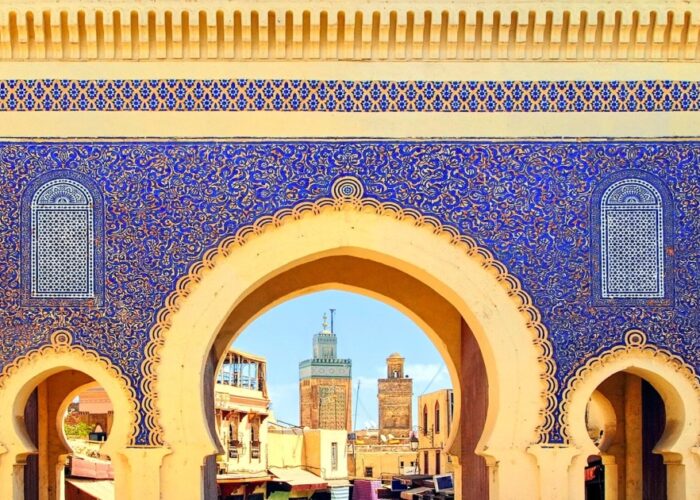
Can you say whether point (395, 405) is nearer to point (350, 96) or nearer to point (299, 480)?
point (299, 480)

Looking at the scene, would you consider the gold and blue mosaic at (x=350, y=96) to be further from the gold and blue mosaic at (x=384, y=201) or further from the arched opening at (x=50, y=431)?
the arched opening at (x=50, y=431)

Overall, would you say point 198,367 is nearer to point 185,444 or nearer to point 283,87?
point 185,444

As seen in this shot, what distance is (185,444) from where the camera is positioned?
6.33 meters

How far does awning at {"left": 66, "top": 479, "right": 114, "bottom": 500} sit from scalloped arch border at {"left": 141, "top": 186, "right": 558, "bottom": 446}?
5.25 metres

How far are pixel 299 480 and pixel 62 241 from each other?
47.5ft

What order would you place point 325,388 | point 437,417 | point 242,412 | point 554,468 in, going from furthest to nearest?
point 325,388
point 437,417
point 242,412
point 554,468

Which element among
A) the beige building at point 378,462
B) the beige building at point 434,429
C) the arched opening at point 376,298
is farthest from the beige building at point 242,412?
the arched opening at point 376,298

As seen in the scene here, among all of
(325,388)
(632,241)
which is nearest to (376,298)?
(632,241)

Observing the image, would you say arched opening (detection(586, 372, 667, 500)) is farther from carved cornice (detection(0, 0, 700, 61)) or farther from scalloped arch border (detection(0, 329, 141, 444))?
scalloped arch border (detection(0, 329, 141, 444))

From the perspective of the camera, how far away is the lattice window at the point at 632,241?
21.4ft

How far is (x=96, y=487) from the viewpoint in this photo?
11867 millimetres

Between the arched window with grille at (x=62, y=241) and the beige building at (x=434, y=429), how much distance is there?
1663cm

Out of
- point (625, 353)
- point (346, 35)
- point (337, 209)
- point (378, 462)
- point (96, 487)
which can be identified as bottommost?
point (378, 462)

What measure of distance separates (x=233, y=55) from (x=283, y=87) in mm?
303
